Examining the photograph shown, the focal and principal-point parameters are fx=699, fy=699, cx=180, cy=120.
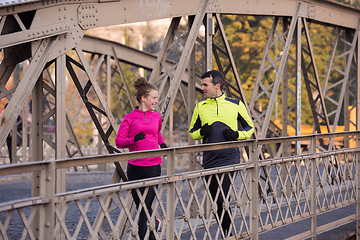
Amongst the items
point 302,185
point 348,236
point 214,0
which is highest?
point 214,0

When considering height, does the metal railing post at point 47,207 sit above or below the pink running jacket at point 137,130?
below

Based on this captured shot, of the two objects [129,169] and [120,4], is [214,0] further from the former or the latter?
[129,169]

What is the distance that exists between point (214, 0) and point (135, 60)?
28.3 ft

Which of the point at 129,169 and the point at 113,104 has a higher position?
the point at 113,104

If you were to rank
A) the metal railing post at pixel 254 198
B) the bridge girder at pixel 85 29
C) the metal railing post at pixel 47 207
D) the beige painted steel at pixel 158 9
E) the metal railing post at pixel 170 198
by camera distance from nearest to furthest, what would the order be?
the metal railing post at pixel 47 207 < the metal railing post at pixel 170 198 < the metal railing post at pixel 254 198 < the bridge girder at pixel 85 29 < the beige painted steel at pixel 158 9

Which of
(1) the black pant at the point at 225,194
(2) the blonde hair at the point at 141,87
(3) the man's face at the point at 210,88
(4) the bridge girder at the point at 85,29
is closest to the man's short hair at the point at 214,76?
(3) the man's face at the point at 210,88

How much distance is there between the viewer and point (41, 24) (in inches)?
291

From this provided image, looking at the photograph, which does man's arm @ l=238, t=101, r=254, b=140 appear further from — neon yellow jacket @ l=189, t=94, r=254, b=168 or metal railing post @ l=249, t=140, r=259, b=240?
metal railing post @ l=249, t=140, r=259, b=240

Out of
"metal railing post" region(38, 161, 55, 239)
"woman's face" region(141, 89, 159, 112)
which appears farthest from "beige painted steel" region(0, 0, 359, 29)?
"metal railing post" region(38, 161, 55, 239)

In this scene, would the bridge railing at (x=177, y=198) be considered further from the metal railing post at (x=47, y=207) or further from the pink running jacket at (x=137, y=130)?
the pink running jacket at (x=137, y=130)

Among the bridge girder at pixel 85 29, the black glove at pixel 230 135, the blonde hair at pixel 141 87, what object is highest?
the bridge girder at pixel 85 29

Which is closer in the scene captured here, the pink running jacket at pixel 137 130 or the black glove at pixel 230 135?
the pink running jacket at pixel 137 130

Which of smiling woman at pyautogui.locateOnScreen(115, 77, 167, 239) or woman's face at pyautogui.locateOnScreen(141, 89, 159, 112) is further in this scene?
woman's face at pyautogui.locateOnScreen(141, 89, 159, 112)

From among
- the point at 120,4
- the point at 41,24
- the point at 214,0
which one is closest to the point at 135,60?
the point at 214,0
